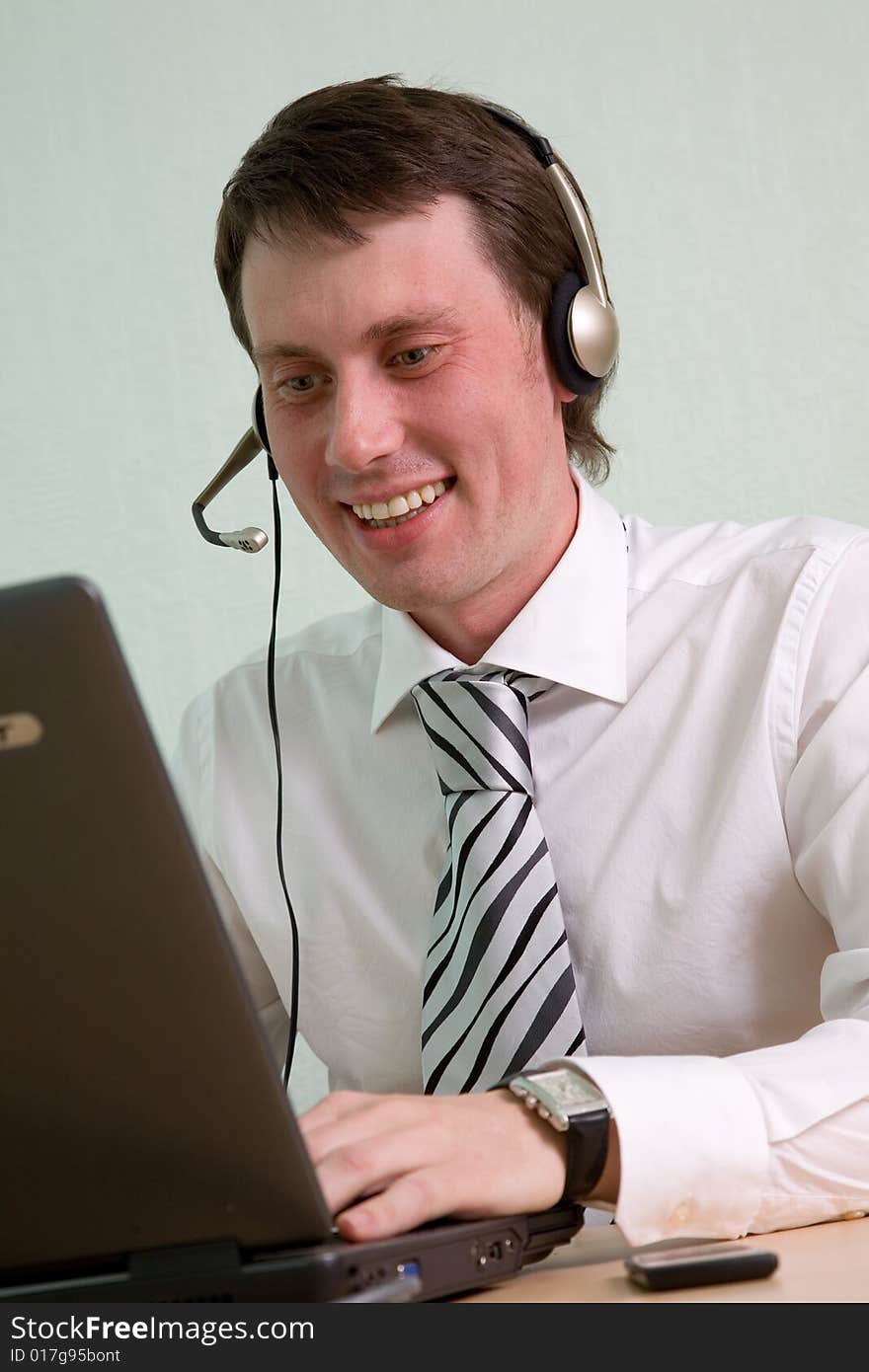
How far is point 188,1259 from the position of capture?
2.02 ft

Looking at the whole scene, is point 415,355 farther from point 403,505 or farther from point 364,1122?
point 364,1122

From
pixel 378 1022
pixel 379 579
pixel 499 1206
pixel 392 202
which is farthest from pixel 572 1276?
pixel 392 202

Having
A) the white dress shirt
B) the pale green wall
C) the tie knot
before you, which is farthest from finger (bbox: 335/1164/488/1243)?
the pale green wall

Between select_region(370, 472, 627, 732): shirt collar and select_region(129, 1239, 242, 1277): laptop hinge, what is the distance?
0.71 m

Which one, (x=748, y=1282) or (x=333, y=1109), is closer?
(x=748, y=1282)

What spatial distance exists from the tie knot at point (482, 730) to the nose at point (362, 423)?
21cm

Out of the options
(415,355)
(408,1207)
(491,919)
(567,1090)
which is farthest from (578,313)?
(408,1207)

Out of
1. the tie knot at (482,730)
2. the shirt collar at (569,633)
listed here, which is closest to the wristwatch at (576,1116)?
the tie knot at (482,730)

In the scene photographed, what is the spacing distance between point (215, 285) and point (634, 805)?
1.08 m

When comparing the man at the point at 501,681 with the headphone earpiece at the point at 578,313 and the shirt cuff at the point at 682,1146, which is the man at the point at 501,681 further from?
the shirt cuff at the point at 682,1146

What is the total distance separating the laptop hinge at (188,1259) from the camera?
61 centimetres

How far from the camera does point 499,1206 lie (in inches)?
28.4

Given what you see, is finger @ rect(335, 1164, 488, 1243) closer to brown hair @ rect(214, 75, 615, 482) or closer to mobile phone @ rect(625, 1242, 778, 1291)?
mobile phone @ rect(625, 1242, 778, 1291)

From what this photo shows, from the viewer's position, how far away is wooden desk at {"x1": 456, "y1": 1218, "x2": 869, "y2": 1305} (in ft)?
2.07
